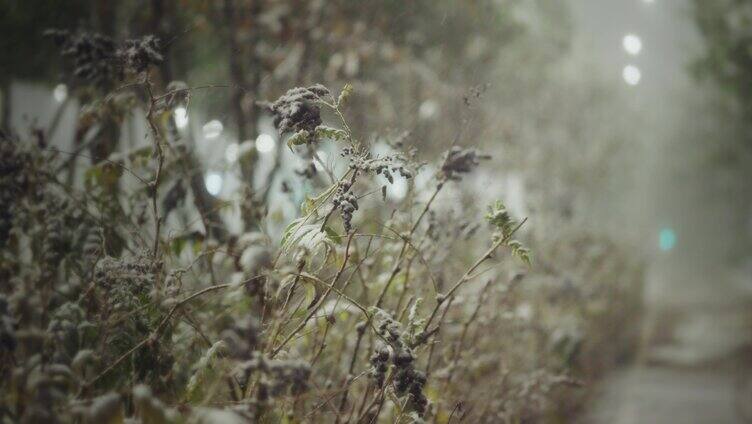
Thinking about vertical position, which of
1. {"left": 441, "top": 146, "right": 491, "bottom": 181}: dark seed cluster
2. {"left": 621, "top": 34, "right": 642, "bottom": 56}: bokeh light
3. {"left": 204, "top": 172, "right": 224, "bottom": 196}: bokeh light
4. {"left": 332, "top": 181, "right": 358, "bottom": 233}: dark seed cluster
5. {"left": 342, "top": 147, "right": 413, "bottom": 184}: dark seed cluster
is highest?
{"left": 621, "top": 34, "right": 642, "bottom": 56}: bokeh light

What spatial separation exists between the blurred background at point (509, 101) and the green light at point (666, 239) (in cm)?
576

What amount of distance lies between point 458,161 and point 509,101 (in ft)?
29.3

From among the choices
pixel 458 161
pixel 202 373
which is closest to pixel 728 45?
pixel 458 161

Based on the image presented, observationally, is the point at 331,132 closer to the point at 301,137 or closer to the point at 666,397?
the point at 301,137

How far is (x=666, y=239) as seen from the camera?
29.8 meters

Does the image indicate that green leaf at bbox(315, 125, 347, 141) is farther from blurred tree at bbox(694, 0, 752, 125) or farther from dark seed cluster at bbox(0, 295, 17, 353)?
blurred tree at bbox(694, 0, 752, 125)

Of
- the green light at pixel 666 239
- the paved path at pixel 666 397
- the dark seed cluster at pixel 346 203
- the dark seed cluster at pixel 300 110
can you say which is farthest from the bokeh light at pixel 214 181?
the green light at pixel 666 239

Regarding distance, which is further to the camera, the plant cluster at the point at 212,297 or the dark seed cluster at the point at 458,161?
the dark seed cluster at the point at 458,161

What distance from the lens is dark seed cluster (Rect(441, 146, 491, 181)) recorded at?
253 cm

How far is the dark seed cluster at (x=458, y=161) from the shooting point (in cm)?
253

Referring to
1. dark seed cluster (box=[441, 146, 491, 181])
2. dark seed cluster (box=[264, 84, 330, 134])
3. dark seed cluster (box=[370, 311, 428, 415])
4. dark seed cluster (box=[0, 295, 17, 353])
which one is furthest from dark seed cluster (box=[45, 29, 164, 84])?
dark seed cluster (box=[370, 311, 428, 415])

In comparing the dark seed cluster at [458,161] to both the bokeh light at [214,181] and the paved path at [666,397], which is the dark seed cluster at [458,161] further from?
the paved path at [666,397]

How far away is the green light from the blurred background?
18.9 feet

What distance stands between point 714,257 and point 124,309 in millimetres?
26392
